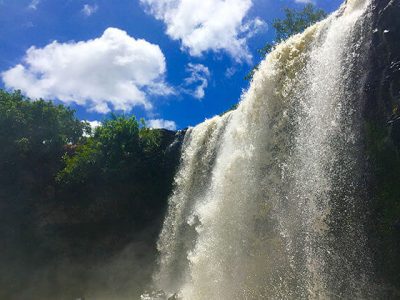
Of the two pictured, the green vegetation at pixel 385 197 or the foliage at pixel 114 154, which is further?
the foliage at pixel 114 154

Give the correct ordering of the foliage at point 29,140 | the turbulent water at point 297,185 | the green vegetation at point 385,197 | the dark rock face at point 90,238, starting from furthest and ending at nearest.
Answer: the foliage at point 29,140 → the dark rock face at point 90,238 → the turbulent water at point 297,185 → the green vegetation at point 385,197

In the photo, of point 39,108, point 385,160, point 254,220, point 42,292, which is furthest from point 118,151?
point 385,160

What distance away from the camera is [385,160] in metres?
10.5

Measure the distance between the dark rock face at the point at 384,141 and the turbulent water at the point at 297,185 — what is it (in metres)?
0.29

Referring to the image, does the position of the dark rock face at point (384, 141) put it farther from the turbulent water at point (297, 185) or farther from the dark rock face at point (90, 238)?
the dark rock face at point (90, 238)

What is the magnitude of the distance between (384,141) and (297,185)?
255 centimetres

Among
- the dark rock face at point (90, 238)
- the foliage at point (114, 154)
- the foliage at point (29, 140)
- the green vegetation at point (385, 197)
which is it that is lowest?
the green vegetation at point (385, 197)

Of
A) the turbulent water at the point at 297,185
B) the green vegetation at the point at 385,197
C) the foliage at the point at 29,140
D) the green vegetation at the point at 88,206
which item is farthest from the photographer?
the foliage at the point at 29,140

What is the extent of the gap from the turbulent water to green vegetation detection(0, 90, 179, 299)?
346 inches

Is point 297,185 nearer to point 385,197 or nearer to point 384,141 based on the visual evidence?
point 385,197

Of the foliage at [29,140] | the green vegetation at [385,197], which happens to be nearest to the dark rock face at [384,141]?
the green vegetation at [385,197]

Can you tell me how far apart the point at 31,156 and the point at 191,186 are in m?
12.6

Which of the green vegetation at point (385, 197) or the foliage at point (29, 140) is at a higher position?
the foliage at point (29, 140)

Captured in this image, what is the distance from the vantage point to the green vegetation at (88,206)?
23.7m
